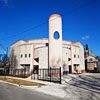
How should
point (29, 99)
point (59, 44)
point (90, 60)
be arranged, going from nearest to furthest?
point (29, 99)
point (59, 44)
point (90, 60)

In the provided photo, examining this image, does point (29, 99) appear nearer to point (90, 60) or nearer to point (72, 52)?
point (72, 52)

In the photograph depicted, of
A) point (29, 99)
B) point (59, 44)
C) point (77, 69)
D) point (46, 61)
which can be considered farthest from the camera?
point (77, 69)

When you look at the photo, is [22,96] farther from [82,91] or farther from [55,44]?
[55,44]

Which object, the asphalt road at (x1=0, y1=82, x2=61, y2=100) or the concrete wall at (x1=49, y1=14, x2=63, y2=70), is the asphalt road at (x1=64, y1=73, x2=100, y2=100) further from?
the concrete wall at (x1=49, y1=14, x2=63, y2=70)

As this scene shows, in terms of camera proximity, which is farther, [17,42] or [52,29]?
[17,42]

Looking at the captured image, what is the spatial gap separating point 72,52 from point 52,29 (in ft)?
46.6

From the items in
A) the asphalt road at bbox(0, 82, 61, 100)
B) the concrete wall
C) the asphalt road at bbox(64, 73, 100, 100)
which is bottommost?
the asphalt road at bbox(64, 73, 100, 100)

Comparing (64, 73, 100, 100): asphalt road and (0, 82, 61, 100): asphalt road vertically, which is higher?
(0, 82, 61, 100): asphalt road

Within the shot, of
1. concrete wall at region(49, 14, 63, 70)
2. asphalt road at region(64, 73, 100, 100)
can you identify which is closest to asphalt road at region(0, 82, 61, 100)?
asphalt road at region(64, 73, 100, 100)

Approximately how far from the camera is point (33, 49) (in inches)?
1414

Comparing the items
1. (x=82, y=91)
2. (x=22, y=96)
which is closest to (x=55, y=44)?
(x=82, y=91)

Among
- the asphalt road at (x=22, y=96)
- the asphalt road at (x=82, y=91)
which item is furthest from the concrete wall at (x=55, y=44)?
the asphalt road at (x=22, y=96)

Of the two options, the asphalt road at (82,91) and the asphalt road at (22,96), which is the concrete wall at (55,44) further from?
the asphalt road at (22,96)

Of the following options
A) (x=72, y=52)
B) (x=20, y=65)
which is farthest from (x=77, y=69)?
(x=20, y=65)
